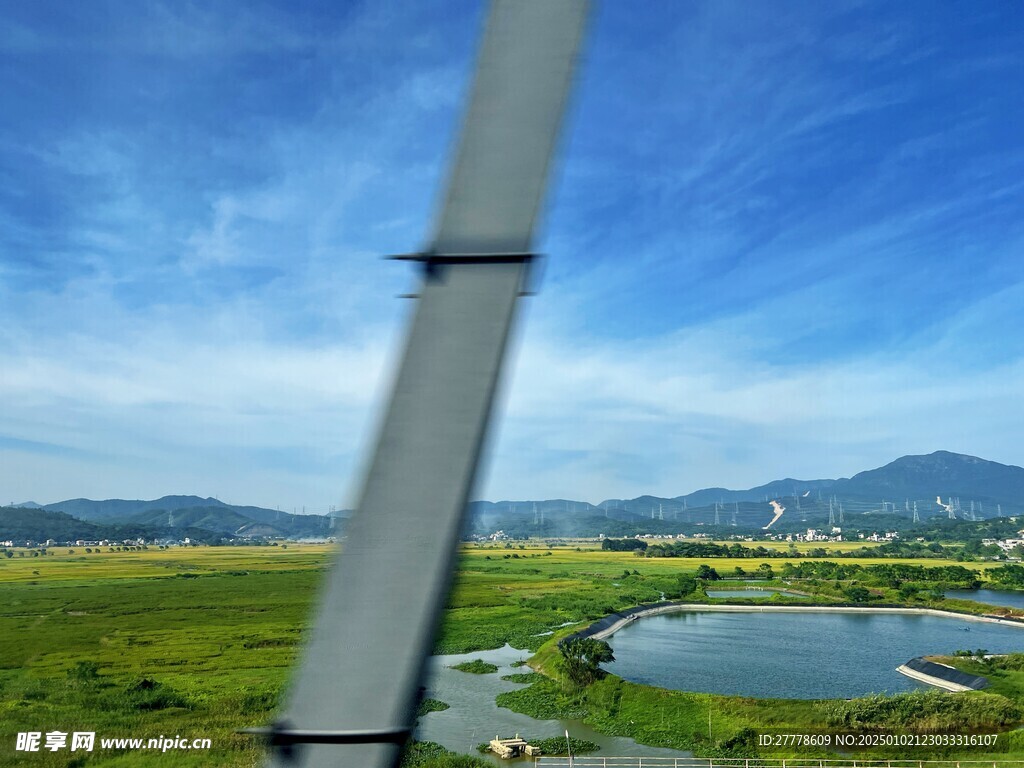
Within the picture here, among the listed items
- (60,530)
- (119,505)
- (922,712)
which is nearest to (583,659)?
(922,712)

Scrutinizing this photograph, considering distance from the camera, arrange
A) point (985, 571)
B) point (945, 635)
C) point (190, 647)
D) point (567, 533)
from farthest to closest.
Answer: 1. point (567, 533)
2. point (985, 571)
3. point (945, 635)
4. point (190, 647)

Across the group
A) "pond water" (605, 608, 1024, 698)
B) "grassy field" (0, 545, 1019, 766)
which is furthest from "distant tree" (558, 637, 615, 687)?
"grassy field" (0, 545, 1019, 766)

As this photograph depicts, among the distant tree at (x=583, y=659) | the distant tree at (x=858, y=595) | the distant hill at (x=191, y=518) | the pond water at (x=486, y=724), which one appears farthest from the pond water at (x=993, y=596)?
the distant hill at (x=191, y=518)

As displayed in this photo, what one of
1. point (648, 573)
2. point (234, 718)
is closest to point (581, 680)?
point (234, 718)

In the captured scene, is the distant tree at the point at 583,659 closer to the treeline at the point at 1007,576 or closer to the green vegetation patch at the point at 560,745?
the green vegetation patch at the point at 560,745

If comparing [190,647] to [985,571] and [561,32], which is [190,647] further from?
[985,571]
